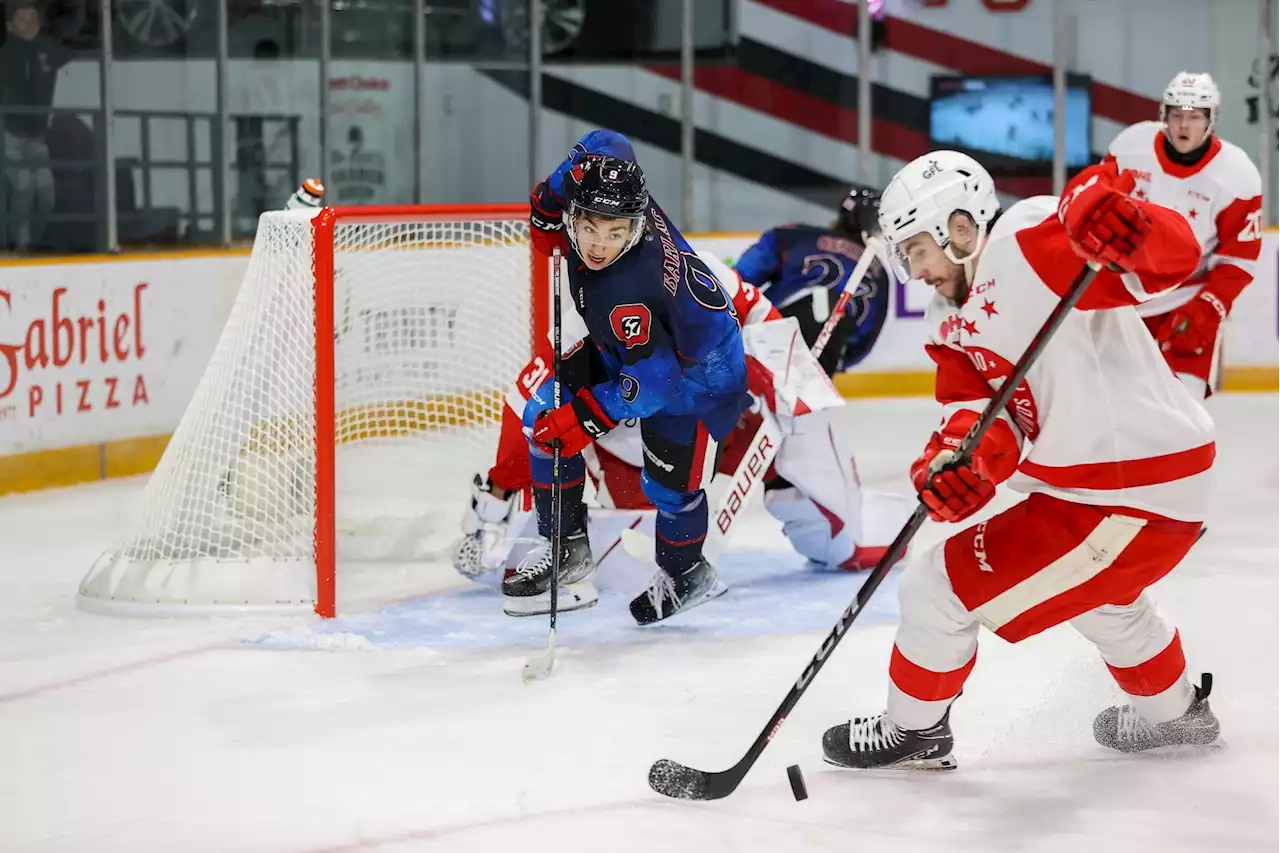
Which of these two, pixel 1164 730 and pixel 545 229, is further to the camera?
pixel 545 229

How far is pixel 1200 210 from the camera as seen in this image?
4430mm

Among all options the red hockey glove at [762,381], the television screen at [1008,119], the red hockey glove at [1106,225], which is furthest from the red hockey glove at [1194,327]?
the television screen at [1008,119]

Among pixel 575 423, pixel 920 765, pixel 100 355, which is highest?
pixel 575 423

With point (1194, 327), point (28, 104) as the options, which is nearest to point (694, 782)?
point (1194, 327)

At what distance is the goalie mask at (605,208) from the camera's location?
10.0ft

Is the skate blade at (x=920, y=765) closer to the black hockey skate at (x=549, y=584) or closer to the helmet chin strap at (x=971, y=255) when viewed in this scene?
the helmet chin strap at (x=971, y=255)

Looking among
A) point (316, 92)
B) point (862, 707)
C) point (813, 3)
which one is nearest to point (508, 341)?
point (862, 707)

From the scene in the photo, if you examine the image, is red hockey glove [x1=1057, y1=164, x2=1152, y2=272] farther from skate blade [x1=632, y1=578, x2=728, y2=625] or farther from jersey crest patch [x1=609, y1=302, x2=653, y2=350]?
skate blade [x1=632, y1=578, x2=728, y2=625]

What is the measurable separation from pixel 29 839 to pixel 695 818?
87 cm

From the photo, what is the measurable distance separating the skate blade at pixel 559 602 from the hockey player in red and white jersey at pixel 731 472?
17 cm

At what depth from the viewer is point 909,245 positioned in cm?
240

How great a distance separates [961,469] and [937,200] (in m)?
0.38

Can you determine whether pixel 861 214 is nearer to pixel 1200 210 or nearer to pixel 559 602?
pixel 1200 210

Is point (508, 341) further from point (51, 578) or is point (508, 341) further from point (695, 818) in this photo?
point (695, 818)
